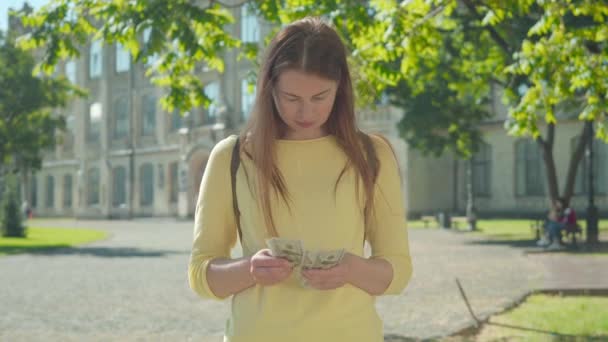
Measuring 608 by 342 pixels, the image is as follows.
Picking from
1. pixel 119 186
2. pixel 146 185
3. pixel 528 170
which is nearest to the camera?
pixel 528 170

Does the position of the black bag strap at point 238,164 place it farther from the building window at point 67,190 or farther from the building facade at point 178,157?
the building window at point 67,190

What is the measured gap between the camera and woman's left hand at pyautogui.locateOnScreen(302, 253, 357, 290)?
1.82m

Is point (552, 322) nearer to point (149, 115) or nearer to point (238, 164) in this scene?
point (238, 164)

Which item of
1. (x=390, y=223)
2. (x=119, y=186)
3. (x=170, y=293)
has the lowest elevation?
(x=170, y=293)

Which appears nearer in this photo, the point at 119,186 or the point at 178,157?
the point at 178,157

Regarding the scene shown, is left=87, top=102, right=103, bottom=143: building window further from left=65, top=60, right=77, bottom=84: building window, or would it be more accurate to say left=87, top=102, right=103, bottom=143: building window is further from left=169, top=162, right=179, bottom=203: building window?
left=169, top=162, right=179, bottom=203: building window

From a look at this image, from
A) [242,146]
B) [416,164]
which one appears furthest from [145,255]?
[416,164]

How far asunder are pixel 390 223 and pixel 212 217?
1.48ft

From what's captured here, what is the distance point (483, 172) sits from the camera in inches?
1580

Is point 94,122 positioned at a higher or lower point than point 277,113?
higher

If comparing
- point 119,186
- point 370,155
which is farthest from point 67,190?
point 370,155

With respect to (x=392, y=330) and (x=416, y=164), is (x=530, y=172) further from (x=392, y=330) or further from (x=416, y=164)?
(x=392, y=330)

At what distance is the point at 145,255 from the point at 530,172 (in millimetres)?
24649

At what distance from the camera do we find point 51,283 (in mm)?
12242
